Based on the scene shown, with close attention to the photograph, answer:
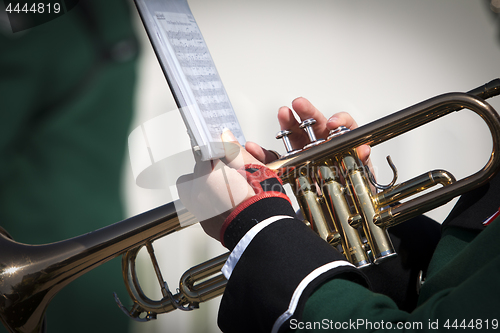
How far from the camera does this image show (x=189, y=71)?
49 centimetres

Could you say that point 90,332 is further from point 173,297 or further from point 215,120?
point 215,120

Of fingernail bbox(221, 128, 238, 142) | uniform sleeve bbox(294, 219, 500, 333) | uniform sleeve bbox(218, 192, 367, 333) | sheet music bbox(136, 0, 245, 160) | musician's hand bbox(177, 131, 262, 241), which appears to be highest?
sheet music bbox(136, 0, 245, 160)

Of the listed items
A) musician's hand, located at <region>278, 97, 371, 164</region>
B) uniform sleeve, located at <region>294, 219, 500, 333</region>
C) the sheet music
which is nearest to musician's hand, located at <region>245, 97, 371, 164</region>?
musician's hand, located at <region>278, 97, 371, 164</region>

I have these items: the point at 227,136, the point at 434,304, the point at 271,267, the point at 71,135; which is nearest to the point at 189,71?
the point at 227,136

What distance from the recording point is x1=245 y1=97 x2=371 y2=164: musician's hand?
712 millimetres

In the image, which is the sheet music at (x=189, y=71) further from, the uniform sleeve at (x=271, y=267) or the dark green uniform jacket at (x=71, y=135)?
the dark green uniform jacket at (x=71, y=135)

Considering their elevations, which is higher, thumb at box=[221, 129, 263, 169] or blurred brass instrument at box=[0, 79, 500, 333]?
thumb at box=[221, 129, 263, 169]

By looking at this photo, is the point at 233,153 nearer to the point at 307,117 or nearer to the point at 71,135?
the point at 307,117

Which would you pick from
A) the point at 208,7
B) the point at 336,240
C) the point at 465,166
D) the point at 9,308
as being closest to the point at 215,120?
the point at 336,240

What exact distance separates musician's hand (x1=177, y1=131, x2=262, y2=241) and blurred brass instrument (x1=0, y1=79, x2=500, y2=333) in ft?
0.30

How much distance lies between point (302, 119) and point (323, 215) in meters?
0.24

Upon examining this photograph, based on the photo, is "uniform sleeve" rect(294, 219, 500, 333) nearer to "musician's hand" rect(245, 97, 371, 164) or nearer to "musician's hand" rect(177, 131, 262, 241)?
"musician's hand" rect(177, 131, 262, 241)

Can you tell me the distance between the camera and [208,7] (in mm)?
1140

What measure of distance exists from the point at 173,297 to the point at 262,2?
926 mm
